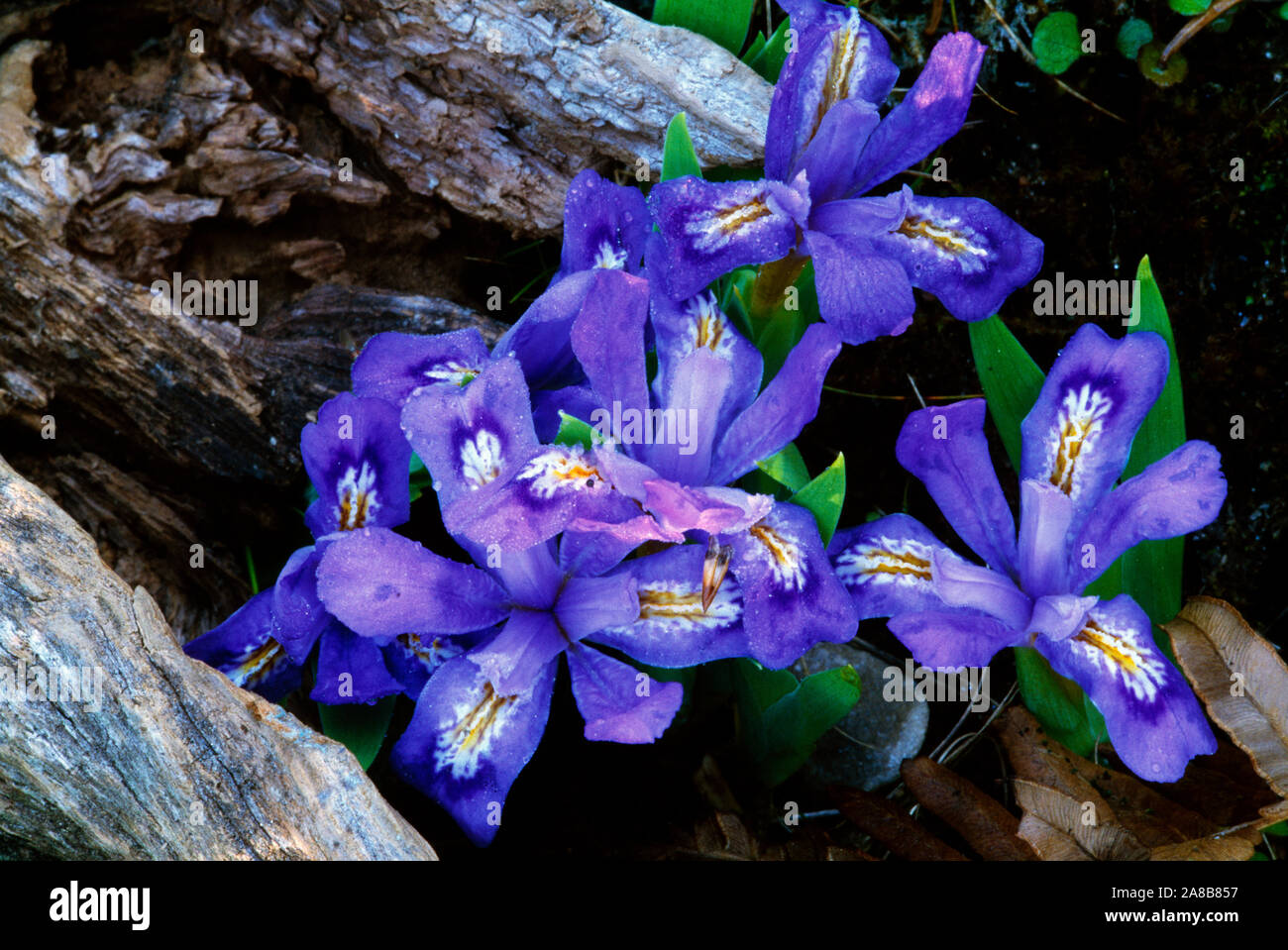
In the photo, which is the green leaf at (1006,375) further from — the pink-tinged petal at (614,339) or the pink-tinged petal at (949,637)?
the pink-tinged petal at (614,339)

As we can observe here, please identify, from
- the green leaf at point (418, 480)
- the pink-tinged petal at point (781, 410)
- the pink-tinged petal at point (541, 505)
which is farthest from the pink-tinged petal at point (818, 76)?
the green leaf at point (418, 480)

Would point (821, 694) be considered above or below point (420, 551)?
below

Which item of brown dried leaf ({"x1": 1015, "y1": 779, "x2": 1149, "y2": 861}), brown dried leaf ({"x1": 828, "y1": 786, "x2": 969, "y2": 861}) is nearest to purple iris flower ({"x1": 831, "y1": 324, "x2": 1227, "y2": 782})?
brown dried leaf ({"x1": 1015, "y1": 779, "x2": 1149, "y2": 861})

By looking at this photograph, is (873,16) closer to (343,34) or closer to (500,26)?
(500,26)

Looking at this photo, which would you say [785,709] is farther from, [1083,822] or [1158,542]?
[1158,542]

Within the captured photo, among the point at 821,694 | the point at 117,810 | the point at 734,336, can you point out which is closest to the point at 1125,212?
the point at 734,336

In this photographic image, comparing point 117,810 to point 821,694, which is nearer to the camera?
point 117,810
